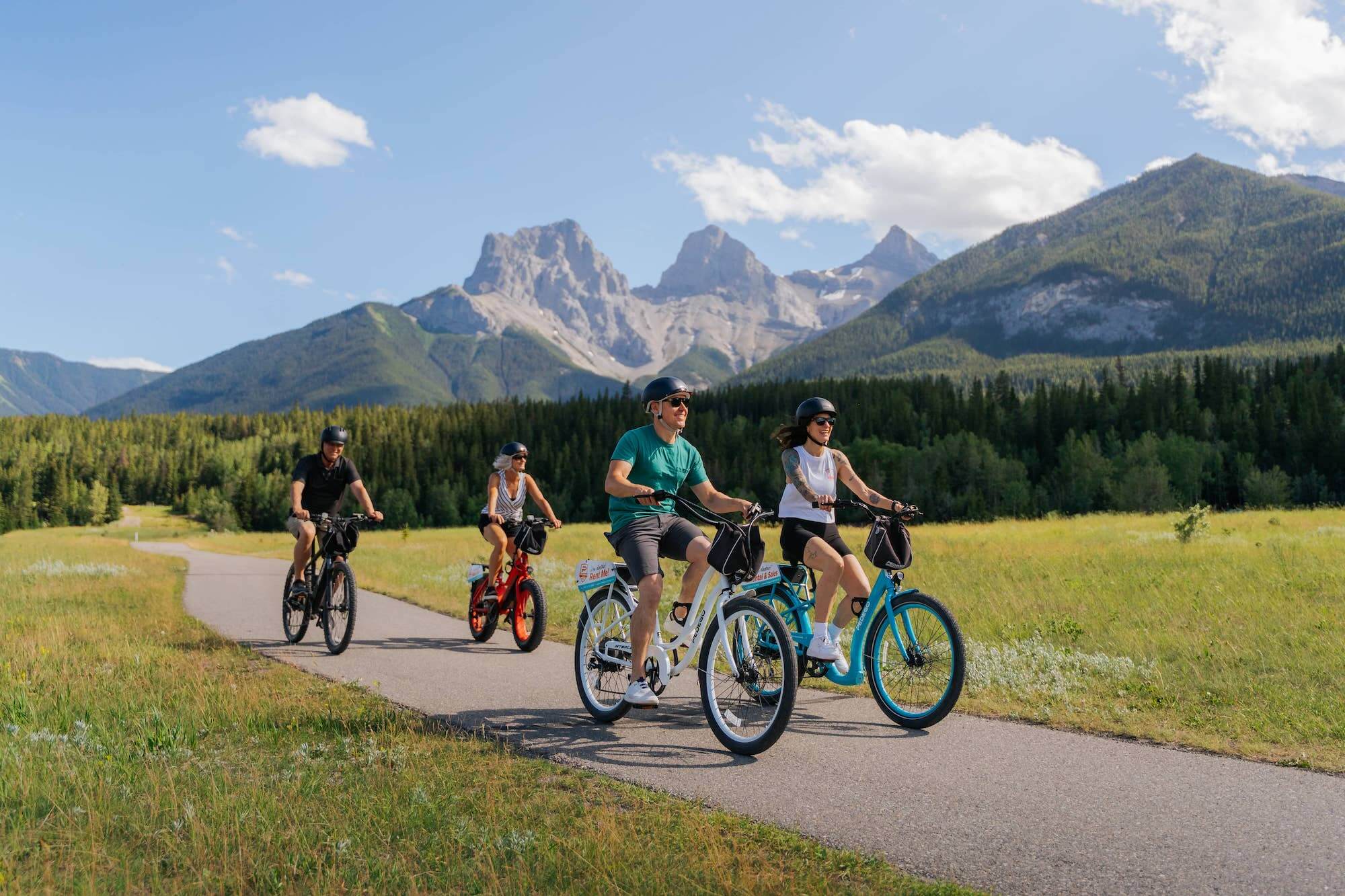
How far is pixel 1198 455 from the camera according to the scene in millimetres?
86625

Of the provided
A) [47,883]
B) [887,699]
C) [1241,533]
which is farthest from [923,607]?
[1241,533]

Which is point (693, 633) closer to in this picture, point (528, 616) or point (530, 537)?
point (530, 537)

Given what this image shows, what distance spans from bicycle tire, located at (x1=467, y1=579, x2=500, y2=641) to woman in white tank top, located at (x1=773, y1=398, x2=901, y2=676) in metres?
5.80

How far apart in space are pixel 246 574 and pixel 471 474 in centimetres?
9711

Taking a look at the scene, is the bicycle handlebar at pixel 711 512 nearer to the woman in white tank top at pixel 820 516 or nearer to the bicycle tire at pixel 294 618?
the woman in white tank top at pixel 820 516

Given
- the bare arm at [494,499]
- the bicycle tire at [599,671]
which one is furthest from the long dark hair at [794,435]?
the bare arm at [494,499]

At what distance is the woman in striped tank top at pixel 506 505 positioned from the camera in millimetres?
12258

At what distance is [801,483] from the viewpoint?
25.5 ft

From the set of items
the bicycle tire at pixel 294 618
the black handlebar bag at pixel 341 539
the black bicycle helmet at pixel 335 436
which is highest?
the black bicycle helmet at pixel 335 436

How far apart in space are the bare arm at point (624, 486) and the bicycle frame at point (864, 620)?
1.57m

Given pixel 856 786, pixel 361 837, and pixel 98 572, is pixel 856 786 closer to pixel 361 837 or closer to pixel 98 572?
pixel 361 837

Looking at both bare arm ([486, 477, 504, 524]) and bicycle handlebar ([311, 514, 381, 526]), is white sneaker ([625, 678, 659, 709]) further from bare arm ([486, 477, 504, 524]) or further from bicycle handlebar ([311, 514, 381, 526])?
bicycle handlebar ([311, 514, 381, 526])

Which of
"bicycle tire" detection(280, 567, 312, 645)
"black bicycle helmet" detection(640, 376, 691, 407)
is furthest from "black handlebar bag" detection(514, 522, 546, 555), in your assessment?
"black bicycle helmet" detection(640, 376, 691, 407)

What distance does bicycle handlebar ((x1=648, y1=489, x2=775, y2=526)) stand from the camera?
22.0ft
